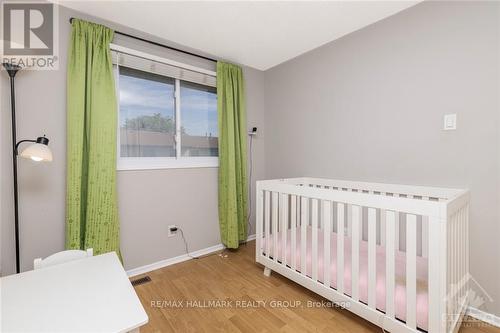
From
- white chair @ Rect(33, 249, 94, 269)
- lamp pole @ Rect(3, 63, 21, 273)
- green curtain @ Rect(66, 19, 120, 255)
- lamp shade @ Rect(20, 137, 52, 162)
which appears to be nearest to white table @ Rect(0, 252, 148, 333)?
white chair @ Rect(33, 249, 94, 269)

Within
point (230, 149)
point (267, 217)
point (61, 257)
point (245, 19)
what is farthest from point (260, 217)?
point (245, 19)

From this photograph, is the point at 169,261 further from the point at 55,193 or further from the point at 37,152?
the point at 37,152

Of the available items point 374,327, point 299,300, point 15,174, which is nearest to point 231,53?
point 15,174

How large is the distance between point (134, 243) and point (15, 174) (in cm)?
108

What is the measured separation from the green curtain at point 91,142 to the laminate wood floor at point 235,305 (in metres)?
0.62

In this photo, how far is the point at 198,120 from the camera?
276 centimetres

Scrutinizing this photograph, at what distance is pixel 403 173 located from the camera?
1.94 metres

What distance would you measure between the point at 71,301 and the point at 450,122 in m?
2.42

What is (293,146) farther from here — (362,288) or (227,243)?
(362,288)

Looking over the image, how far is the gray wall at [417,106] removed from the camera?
1562 millimetres

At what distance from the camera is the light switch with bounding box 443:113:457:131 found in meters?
1.68

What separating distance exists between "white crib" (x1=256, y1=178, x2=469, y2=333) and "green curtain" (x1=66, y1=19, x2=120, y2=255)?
1.35 metres

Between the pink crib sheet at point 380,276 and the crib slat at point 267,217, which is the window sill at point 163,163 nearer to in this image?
the crib slat at point 267,217

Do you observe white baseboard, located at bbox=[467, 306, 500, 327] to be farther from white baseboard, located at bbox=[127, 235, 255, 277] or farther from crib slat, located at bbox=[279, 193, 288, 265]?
white baseboard, located at bbox=[127, 235, 255, 277]
